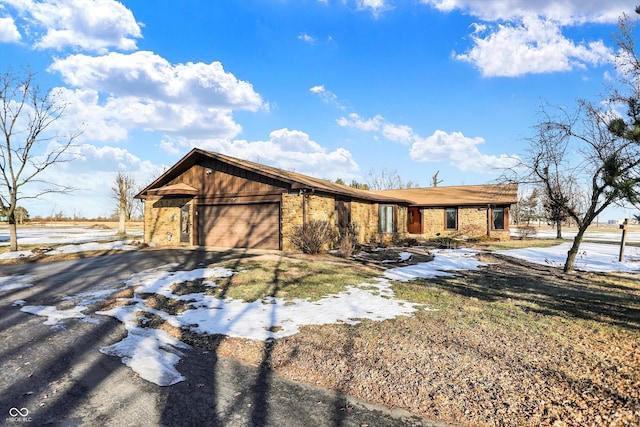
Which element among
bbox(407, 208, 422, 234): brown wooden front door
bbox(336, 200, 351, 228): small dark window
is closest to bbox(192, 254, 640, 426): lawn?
bbox(336, 200, 351, 228): small dark window

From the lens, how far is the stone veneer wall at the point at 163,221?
1772cm

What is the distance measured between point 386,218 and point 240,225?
9.66 meters

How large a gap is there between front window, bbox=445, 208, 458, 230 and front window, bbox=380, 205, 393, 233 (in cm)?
516

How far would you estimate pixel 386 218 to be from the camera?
864 inches

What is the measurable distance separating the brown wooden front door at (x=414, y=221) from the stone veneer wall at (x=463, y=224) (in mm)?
400

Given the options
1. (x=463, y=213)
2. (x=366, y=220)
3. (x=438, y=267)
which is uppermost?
(x=463, y=213)

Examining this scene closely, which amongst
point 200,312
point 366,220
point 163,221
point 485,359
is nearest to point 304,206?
point 366,220

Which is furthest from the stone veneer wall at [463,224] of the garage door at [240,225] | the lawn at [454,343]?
the lawn at [454,343]

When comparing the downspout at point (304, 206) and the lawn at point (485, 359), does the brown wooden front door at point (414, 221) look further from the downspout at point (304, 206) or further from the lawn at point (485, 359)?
the lawn at point (485, 359)

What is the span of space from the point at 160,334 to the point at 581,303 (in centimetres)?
805

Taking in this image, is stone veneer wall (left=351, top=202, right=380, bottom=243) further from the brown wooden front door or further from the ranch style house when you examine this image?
the brown wooden front door

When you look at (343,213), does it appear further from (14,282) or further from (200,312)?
(14,282)

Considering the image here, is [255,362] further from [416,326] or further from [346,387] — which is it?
[416,326]

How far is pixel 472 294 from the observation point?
8.07 meters
